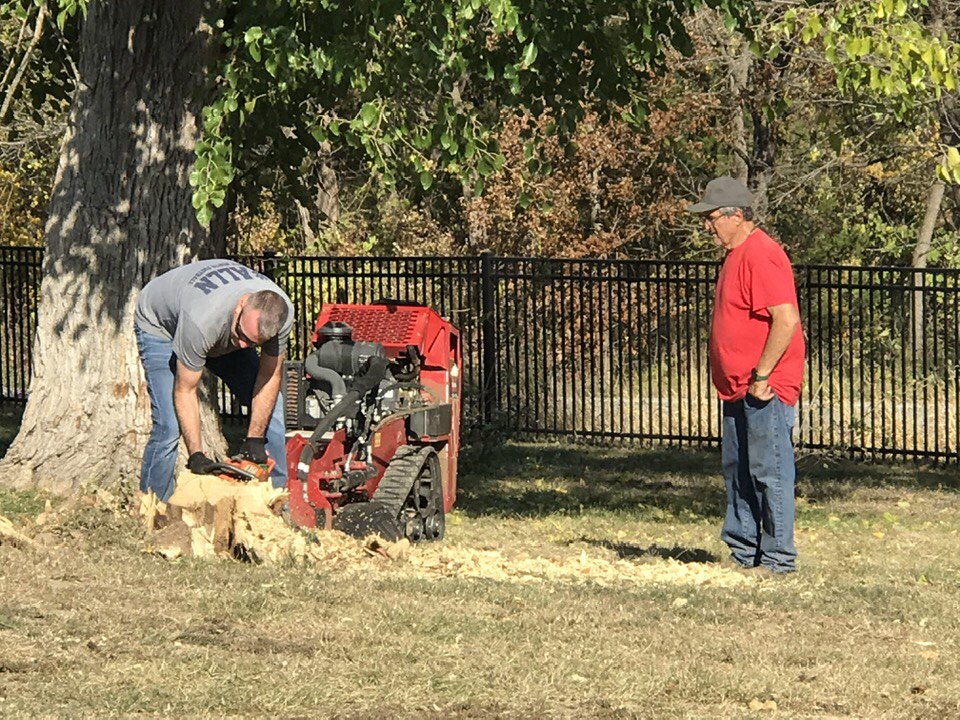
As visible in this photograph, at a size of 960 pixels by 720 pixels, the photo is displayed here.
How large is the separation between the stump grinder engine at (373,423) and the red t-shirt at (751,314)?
74.5 inches

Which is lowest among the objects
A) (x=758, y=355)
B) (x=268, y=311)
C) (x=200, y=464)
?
(x=200, y=464)

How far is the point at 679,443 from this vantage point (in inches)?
623

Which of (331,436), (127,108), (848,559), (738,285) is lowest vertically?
(848,559)

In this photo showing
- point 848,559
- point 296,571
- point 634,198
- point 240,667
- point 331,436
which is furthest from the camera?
point 634,198

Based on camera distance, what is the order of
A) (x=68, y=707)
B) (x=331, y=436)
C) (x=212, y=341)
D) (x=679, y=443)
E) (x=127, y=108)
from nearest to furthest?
(x=68, y=707) < (x=212, y=341) < (x=331, y=436) < (x=127, y=108) < (x=679, y=443)

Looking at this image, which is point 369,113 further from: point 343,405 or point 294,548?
point 294,548

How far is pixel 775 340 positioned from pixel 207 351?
8.83ft

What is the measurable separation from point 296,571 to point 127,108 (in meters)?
4.36

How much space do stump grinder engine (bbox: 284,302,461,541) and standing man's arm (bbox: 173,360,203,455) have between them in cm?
72

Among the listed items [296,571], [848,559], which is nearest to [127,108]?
[296,571]

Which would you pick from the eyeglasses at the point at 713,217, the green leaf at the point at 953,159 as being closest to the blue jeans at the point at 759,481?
the eyeglasses at the point at 713,217

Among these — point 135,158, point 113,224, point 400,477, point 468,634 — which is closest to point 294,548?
point 400,477

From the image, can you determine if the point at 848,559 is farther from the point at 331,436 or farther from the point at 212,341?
the point at 212,341

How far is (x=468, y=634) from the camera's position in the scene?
6.80 metres
